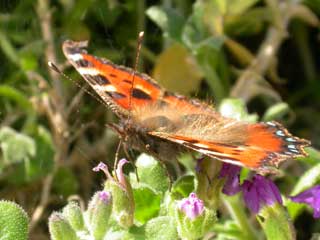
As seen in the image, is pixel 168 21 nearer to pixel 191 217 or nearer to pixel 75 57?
pixel 75 57

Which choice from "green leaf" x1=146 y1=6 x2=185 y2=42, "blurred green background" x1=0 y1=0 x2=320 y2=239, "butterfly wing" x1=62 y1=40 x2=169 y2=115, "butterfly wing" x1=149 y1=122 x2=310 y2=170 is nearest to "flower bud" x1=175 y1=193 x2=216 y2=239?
"butterfly wing" x1=149 y1=122 x2=310 y2=170

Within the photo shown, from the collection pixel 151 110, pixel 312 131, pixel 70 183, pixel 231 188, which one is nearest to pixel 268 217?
pixel 231 188

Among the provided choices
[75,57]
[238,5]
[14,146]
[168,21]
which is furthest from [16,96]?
[238,5]

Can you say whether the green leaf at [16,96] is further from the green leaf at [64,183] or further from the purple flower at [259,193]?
the purple flower at [259,193]

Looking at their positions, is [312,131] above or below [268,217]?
above

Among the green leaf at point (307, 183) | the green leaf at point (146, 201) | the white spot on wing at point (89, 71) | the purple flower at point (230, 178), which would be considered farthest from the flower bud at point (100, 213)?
the green leaf at point (307, 183)

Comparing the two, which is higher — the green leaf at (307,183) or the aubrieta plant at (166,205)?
the green leaf at (307,183)

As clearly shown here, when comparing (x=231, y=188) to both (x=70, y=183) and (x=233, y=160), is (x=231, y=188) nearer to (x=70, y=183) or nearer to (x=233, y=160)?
(x=233, y=160)
